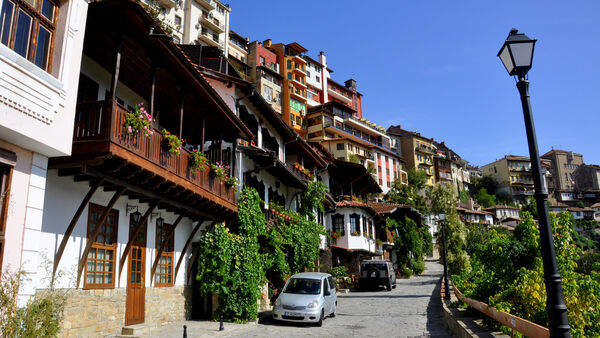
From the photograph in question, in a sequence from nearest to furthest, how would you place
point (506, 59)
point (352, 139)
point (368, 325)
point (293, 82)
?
point (506, 59) → point (368, 325) → point (293, 82) → point (352, 139)

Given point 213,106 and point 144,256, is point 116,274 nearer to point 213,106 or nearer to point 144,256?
point 144,256

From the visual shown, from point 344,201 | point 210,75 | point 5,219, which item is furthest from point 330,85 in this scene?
point 5,219

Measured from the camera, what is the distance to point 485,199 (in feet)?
383

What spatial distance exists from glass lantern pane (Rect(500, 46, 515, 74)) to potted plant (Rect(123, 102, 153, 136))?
7109 mm

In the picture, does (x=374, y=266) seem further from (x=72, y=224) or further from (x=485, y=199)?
(x=485, y=199)

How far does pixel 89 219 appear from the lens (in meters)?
10.1

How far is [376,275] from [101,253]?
2098 cm

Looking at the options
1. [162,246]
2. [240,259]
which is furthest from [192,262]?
[162,246]

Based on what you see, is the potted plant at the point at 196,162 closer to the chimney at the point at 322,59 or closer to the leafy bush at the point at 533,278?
the leafy bush at the point at 533,278

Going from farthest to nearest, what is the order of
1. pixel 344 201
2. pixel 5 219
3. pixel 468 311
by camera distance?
pixel 344 201 → pixel 468 311 → pixel 5 219

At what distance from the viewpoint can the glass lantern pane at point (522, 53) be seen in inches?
226

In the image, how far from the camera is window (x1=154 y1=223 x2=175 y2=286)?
43.5ft

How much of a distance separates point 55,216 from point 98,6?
4381 mm

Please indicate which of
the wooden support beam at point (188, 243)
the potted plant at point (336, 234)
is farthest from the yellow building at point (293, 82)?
the wooden support beam at point (188, 243)
